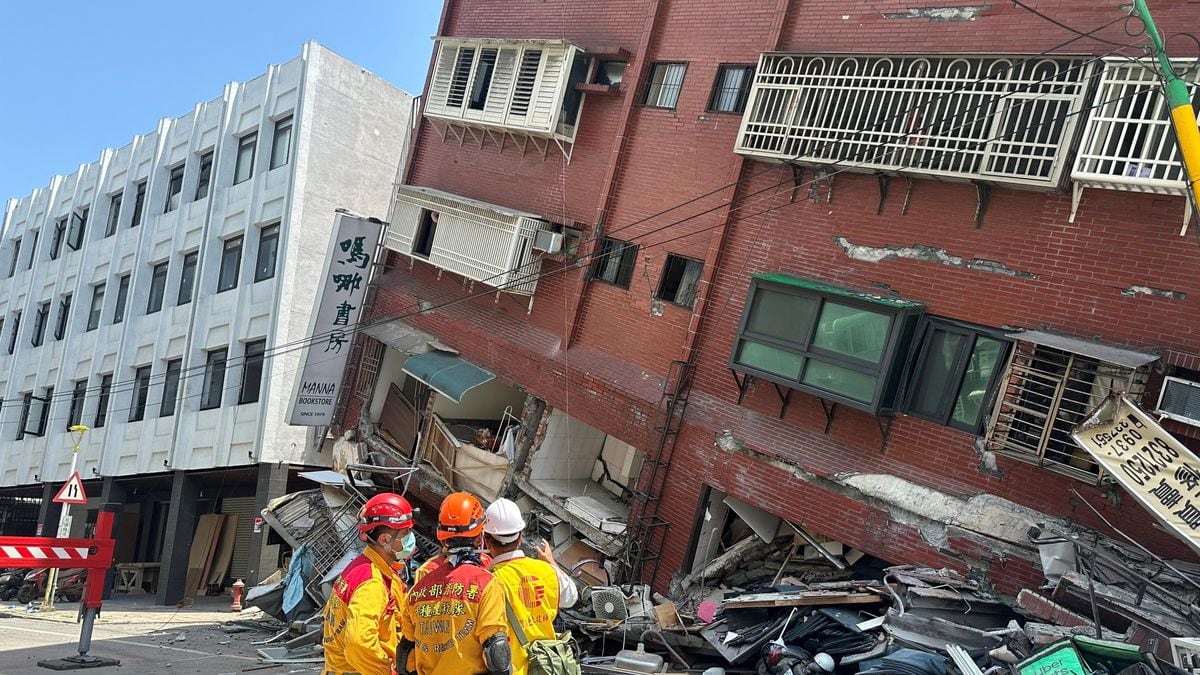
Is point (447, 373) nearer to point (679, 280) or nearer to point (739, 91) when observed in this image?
point (679, 280)

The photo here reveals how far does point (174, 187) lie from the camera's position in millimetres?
27672

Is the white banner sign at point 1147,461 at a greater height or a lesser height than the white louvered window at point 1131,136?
lesser

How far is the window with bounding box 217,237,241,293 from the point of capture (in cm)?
2416

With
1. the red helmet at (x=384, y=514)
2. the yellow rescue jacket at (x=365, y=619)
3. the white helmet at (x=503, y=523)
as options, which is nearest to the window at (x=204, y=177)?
the red helmet at (x=384, y=514)

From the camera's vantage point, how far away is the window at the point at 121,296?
2808cm

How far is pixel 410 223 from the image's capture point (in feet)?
60.4

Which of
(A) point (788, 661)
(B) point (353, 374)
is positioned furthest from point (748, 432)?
(B) point (353, 374)

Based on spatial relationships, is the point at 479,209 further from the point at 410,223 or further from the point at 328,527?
the point at 328,527

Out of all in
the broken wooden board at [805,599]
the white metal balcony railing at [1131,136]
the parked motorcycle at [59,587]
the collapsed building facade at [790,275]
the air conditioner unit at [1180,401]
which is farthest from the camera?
the parked motorcycle at [59,587]

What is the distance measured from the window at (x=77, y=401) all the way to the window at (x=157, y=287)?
3.64m

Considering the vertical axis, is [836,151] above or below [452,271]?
above

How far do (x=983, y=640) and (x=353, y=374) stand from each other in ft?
43.0

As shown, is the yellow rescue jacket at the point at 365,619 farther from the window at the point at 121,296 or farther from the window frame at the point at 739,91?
the window at the point at 121,296

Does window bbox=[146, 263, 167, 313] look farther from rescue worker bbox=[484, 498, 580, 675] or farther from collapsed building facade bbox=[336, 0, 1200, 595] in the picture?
rescue worker bbox=[484, 498, 580, 675]
